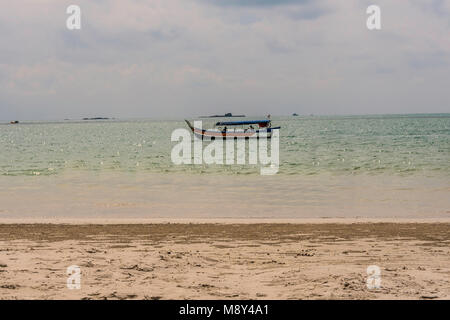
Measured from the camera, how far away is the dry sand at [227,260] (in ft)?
21.1

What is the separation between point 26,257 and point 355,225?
7.70 metres

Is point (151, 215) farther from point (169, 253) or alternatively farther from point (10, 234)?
point (169, 253)

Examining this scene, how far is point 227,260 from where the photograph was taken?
8.44m

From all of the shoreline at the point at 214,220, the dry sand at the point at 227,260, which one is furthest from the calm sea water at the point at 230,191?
the dry sand at the point at 227,260

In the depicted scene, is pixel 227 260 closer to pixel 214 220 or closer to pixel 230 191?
pixel 214 220

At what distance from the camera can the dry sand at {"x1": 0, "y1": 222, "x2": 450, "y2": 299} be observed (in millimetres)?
6445

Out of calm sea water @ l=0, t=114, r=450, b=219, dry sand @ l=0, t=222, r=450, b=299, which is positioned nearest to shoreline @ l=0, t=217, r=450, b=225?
dry sand @ l=0, t=222, r=450, b=299

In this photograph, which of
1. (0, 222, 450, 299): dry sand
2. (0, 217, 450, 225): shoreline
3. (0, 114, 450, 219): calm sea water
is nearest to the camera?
(0, 222, 450, 299): dry sand

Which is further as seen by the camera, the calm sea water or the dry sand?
the calm sea water

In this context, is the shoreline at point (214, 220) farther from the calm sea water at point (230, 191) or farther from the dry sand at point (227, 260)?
the calm sea water at point (230, 191)

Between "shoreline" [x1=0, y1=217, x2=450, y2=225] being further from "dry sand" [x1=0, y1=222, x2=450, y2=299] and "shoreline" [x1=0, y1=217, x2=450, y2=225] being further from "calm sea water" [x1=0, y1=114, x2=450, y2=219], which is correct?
"calm sea water" [x1=0, y1=114, x2=450, y2=219]
